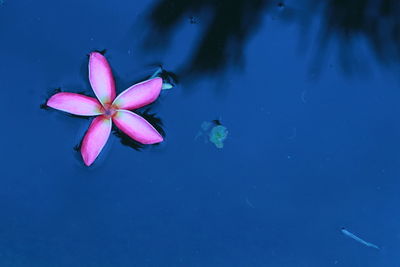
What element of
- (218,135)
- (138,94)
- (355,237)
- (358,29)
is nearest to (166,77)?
(138,94)

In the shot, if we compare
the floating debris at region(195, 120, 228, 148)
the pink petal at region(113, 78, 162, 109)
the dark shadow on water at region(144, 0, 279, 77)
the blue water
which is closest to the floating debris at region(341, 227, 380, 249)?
the blue water

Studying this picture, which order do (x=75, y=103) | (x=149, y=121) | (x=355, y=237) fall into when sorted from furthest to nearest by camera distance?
(x=355, y=237), (x=149, y=121), (x=75, y=103)

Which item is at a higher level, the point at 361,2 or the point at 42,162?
the point at 361,2

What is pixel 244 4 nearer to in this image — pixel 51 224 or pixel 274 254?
pixel 274 254

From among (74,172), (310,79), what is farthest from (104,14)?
(310,79)

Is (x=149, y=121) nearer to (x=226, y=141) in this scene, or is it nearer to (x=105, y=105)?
(x=105, y=105)

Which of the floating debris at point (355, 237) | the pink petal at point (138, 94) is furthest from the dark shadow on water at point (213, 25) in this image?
the floating debris at point (355, 237)

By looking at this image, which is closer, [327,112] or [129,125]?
[129,125]
